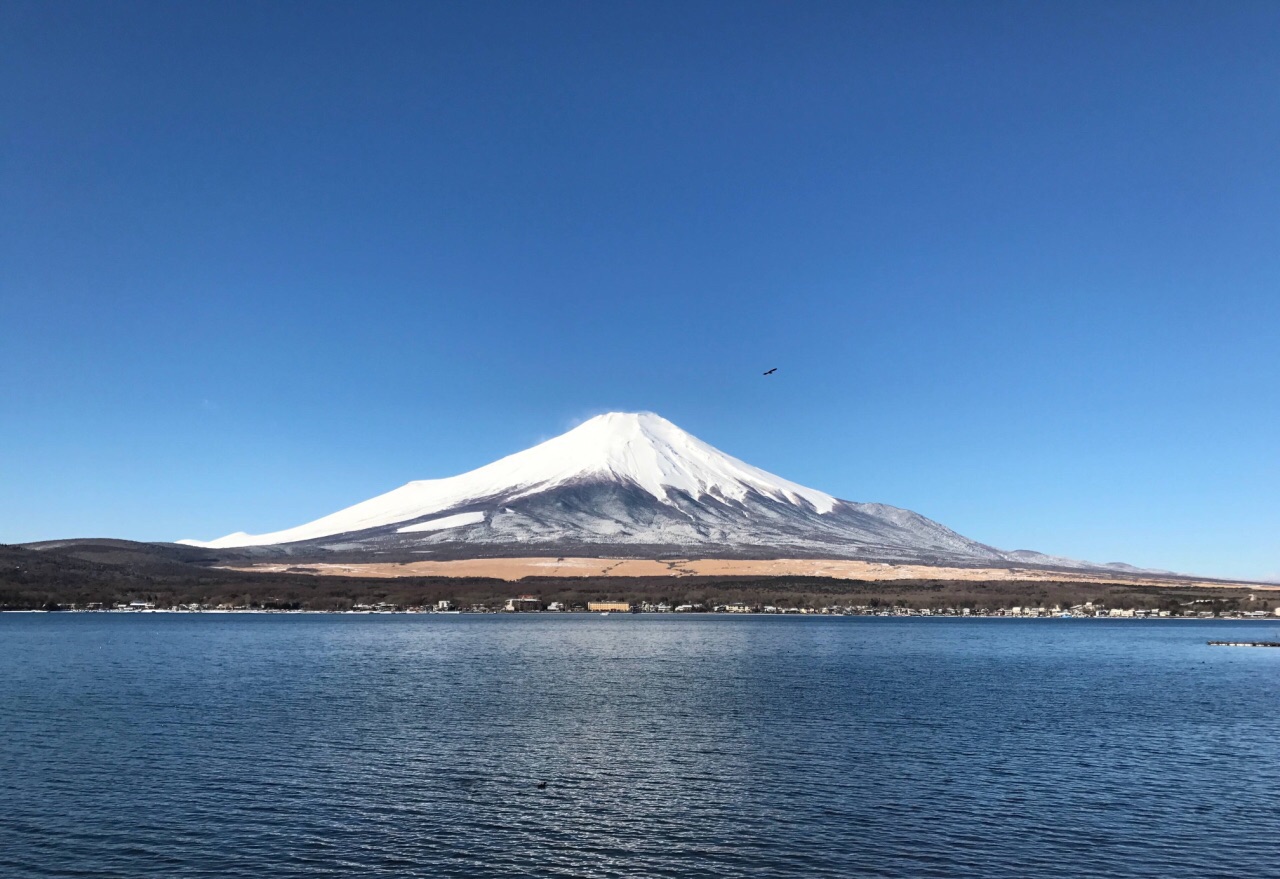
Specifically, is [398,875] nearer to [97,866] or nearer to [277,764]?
[97,866]

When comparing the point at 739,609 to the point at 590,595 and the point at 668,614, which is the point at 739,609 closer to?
the point at 668,614

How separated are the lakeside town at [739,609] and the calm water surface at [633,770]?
107 m

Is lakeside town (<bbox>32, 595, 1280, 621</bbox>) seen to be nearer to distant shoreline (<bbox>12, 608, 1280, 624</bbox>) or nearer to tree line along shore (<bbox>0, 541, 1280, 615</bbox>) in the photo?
distant shoreline (<bbox>12, 608, 1280, 624</bbox>)

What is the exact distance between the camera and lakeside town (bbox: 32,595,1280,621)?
585 ft

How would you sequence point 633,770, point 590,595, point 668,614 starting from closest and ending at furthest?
point 633,770
point 668,614
point 590,595

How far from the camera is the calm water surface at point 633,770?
2459 cm

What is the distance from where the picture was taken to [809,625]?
140m

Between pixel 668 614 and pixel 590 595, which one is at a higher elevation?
pixel 590 595

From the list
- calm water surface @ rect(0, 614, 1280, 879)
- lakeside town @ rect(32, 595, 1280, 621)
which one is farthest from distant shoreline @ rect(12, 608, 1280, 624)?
calm water surface @ rect(0, 614, 1280, 879)

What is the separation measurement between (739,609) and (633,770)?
148m

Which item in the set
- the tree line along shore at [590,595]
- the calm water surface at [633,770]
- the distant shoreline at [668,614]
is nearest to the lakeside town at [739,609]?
the distant shoreline at [668,614]

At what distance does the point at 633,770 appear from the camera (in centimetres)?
3400

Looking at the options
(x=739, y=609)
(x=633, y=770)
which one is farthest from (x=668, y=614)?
(x=633, y=770)

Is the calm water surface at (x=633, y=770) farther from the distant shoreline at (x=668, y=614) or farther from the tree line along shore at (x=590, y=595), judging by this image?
the tree line along shore at (x=590, y=595)
